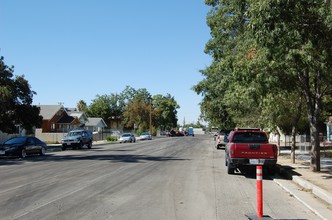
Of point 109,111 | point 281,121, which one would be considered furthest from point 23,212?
point 109,111

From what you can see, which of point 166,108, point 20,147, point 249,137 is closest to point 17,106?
point 20,147

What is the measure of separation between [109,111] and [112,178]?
11720cm

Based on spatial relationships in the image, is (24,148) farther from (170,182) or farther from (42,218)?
(42,218)

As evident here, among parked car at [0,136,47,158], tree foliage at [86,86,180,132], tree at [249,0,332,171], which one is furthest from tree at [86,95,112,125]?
tree at [249,0,332,171]

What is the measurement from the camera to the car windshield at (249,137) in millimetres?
17156

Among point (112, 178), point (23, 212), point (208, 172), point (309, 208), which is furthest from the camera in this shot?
point (208, 172)

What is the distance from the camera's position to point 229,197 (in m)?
11.0

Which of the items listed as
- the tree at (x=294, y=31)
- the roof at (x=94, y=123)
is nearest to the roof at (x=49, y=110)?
the roof at (x=94, y=123)

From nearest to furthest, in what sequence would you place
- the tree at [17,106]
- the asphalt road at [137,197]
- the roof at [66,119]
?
the asphalt road at [137,197], the tree at [17,106], the roof at [66,119]

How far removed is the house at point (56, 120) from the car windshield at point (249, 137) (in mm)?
63751

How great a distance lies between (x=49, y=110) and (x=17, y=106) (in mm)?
41629

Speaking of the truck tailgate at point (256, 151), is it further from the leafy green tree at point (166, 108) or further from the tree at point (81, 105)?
the leafy green tree at point (166, 108)

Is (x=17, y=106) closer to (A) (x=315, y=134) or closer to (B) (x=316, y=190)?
(A) (x=315, y=134)

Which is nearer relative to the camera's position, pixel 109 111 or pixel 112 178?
pixel 112 178
